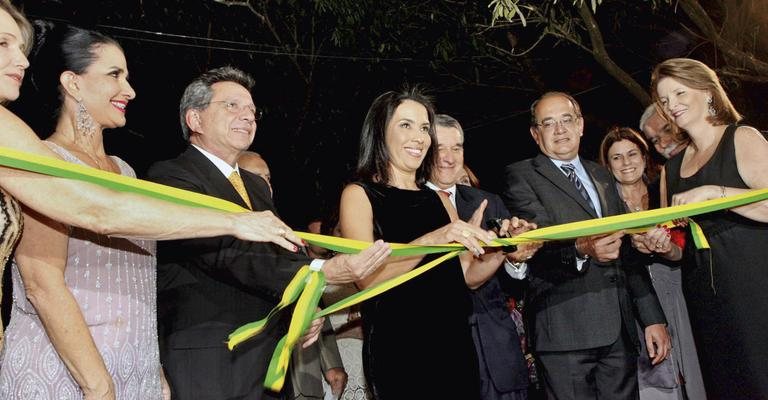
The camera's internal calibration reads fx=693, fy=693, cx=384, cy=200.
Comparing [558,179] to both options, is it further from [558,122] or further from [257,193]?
[257,193]

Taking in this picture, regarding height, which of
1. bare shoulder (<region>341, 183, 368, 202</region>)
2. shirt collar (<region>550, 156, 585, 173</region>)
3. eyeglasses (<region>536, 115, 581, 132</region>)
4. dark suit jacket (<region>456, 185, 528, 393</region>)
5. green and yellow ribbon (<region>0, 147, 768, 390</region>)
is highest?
eyeglasses (<region>536, 115, 581, 132</region>)

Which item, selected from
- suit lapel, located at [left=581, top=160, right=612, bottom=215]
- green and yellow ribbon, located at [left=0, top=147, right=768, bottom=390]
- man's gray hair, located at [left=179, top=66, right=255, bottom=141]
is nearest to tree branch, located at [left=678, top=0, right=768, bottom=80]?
suit lapel, located at [left=581, top=160, right=612, bottom=215]

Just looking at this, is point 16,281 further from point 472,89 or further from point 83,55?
point 472,89

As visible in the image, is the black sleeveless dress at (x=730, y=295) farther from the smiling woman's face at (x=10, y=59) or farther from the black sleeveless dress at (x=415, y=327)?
the smiling woman's face at (x=10, y=59)

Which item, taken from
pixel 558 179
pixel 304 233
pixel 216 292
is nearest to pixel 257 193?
pixel 216 292

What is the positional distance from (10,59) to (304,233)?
110cm

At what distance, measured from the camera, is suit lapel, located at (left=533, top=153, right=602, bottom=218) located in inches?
153

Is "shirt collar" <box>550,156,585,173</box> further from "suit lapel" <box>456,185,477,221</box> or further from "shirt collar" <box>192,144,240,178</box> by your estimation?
"shirt collar" <box>192,144,240,178</box>

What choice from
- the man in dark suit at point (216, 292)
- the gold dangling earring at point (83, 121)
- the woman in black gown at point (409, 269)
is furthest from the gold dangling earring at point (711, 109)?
the gold dangling earring at point (83, 121)

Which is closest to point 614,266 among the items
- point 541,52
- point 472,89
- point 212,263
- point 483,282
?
point 483,282

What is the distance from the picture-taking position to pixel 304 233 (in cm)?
252

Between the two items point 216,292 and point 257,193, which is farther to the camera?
point 257,193

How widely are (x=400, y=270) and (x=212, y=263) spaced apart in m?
0.90

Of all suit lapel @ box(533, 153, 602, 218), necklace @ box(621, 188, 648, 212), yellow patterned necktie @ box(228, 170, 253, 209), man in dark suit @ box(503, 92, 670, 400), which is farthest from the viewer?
necklace @ box(621, 188, 648, 212)
